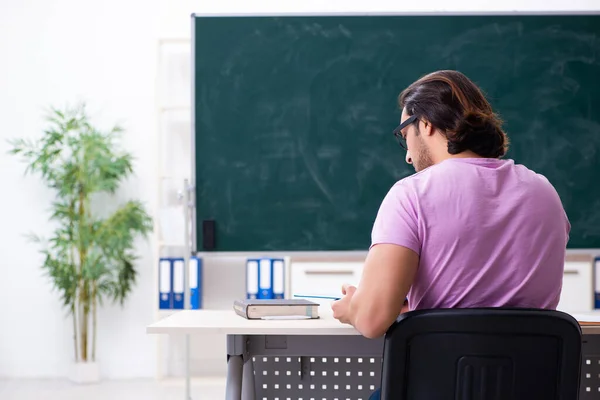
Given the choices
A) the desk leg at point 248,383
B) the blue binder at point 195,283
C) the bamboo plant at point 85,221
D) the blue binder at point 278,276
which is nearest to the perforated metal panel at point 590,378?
the desk leg at point 248,383

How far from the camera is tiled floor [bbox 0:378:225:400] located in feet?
15.0

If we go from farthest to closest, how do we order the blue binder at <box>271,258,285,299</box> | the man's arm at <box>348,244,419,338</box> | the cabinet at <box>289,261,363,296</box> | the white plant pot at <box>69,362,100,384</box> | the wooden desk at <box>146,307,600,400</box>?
the white plant pot at <box>69,362,100,384</box>
the blue binder at <box>271,258,285,299</box>
the cabinet at <box>289,261,363,296</box>
the wooden desk at <box>146,307,600,400</box>
the man's arm at <box>348,244,419,338</box>

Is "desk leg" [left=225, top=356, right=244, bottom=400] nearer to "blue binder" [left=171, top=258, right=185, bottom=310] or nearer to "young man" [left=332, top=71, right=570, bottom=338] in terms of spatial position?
"young man" [left=332, top=71, right=570, bottom=338]

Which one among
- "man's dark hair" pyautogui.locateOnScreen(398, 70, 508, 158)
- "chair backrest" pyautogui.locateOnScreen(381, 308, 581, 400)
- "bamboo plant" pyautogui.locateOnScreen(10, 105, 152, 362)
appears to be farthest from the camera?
"bamboo plant" pyautogui.locateOnScreen(10, 105, 152, 362)

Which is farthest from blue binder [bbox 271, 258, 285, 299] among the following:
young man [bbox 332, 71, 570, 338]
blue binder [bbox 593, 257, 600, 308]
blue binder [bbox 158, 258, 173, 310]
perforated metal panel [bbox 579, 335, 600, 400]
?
young man [bbox 332, 71, 570, 338]

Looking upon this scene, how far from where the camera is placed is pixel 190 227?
12.1 feet

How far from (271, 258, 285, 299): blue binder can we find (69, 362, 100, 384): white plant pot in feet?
4.59

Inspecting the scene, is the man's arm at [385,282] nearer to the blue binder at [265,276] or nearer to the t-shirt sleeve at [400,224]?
the t-shirt sleeve at [400,224]

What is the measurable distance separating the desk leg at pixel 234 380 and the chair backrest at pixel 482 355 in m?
0.58

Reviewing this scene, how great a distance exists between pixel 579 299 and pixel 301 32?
2.06 metres

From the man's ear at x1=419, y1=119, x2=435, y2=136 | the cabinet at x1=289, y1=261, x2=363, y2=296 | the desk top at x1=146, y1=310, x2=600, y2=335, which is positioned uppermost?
the man's ear at x1=419, y1=119, x2=435, y2=136

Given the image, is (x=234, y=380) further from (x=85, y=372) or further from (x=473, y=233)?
(x=85, y=372)

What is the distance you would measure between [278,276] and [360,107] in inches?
47.5

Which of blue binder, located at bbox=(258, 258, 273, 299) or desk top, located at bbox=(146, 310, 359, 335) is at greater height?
desk top, located at bbox=(146, 310, 359, 335)
